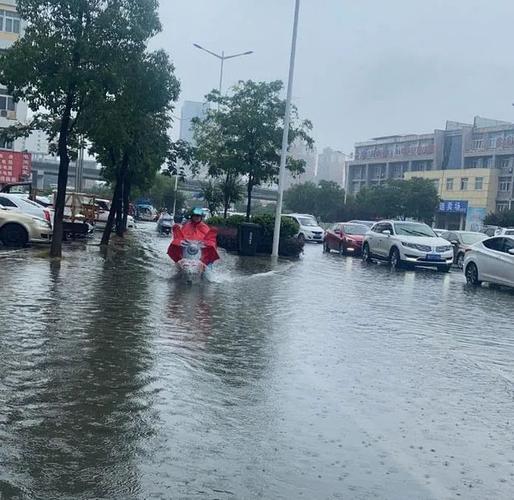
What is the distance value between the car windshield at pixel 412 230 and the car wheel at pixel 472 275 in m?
5.50

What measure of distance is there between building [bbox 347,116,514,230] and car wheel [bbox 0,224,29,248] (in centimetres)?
6524

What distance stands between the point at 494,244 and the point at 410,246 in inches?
223

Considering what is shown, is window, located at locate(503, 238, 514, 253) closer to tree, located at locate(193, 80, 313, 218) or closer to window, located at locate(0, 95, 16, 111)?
tree, located at locate(193, 80, 313, 218)

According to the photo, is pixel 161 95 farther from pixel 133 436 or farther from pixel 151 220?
pixel 151 220

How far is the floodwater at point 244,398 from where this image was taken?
466cm

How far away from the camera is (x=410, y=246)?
2588 cm

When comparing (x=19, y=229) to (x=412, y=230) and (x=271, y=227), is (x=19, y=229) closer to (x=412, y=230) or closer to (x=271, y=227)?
(x=271, y=227)

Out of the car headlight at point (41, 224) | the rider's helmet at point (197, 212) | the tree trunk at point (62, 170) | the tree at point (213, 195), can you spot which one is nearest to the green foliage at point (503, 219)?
the tree at point (213, 195)

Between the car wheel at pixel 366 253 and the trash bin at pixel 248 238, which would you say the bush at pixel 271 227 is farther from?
the car wheel at pixel 366 253

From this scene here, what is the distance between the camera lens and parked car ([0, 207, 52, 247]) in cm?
2184

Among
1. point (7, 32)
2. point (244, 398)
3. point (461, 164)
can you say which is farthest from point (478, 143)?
point (244, 398)

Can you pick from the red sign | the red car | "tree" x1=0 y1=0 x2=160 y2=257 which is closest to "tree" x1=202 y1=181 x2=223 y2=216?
the red car

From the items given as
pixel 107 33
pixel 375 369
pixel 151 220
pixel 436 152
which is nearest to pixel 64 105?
pixel 107 33

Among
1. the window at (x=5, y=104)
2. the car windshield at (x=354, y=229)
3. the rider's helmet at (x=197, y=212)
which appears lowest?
the car windshield at (x=354, y=229)
